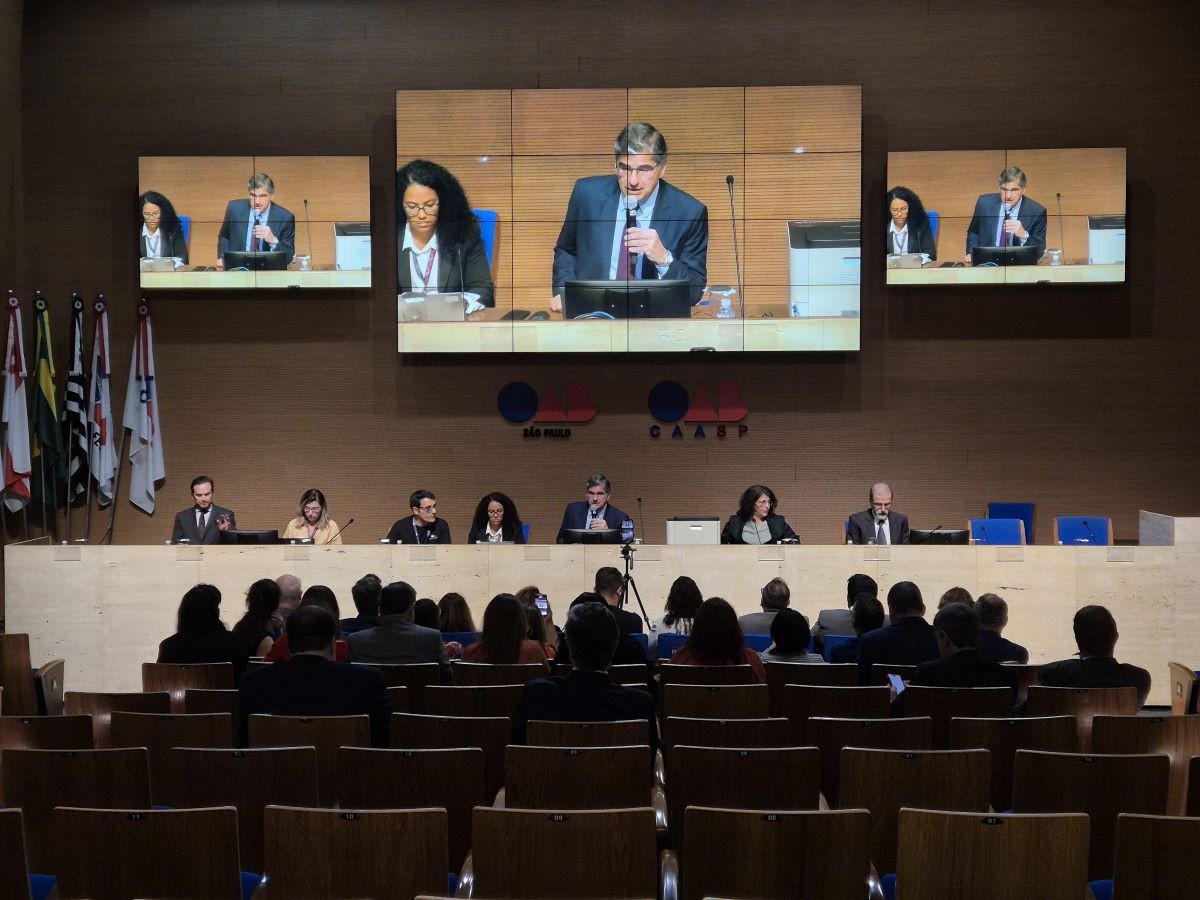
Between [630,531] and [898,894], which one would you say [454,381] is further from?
[898,894]

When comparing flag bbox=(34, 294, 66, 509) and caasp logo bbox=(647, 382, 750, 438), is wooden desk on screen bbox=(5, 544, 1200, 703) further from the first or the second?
caasp logo bbox=(647, 382, 750, 438)

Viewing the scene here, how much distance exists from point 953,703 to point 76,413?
8.13 metres

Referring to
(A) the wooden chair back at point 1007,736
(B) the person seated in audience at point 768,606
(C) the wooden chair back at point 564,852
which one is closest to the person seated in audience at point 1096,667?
(A) the wooden chair back at point 1007,736

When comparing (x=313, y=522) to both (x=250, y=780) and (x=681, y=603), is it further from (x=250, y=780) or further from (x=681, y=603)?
(x=250, y=780)

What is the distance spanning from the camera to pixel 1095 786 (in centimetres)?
332

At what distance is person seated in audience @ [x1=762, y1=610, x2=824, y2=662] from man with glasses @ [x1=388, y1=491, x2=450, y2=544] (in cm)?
401

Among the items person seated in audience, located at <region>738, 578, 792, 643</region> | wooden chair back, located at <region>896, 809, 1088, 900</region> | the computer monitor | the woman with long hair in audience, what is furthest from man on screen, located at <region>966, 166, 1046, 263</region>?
wooden chair back, located at <region>896, 809, 1088, 900</region>

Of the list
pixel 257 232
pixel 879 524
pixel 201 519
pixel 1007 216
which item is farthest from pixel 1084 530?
pixel 257 232

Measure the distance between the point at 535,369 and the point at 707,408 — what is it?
150cm

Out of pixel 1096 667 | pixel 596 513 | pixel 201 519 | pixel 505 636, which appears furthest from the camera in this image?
pixel 201 519

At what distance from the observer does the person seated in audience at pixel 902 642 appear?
538 cm

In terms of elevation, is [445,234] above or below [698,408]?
above

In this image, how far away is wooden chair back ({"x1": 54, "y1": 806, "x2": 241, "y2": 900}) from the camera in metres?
2.68

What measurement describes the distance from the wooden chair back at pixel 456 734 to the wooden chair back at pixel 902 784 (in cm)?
111
